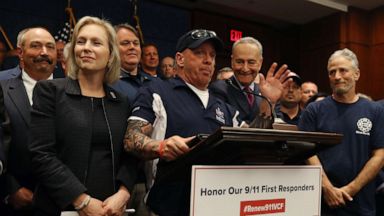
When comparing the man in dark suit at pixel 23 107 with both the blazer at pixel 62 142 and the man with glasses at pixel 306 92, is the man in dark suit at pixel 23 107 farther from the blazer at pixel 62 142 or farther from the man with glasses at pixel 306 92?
the man with glasses at pixel 306 92

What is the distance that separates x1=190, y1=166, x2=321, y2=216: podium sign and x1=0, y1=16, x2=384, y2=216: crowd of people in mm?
114

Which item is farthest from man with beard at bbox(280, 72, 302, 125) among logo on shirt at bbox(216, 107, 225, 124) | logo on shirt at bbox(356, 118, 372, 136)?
logo on shirt at bbox(216, 107, 225, 124)

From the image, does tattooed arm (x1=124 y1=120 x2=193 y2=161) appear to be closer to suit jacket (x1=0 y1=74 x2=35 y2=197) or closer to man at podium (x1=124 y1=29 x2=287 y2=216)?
man at podium (x1=124 y1=29 x2=287 y2=216)

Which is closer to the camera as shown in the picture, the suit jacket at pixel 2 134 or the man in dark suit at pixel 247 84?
the suit jacket at pixel 2 134

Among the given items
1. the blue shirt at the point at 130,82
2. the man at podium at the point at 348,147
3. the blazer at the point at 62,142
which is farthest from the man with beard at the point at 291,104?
the blazer at the point at 62,142

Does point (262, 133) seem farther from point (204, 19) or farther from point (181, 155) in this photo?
point (204, 19)

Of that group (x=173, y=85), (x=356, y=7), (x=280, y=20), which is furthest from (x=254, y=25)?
(x=173, y=85)

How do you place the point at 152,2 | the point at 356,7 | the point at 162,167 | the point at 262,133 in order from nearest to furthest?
the point at 262,133
the point at 162,167
the point at 152,2
the point at 356,7

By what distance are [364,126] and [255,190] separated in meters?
1.21

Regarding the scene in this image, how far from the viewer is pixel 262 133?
1.07 m

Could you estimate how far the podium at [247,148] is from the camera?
1.04 m

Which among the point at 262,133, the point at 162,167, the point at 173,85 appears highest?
the point at 173,85

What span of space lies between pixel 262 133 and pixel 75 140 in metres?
0.70

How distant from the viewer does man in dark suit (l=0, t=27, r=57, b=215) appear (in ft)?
5.81
